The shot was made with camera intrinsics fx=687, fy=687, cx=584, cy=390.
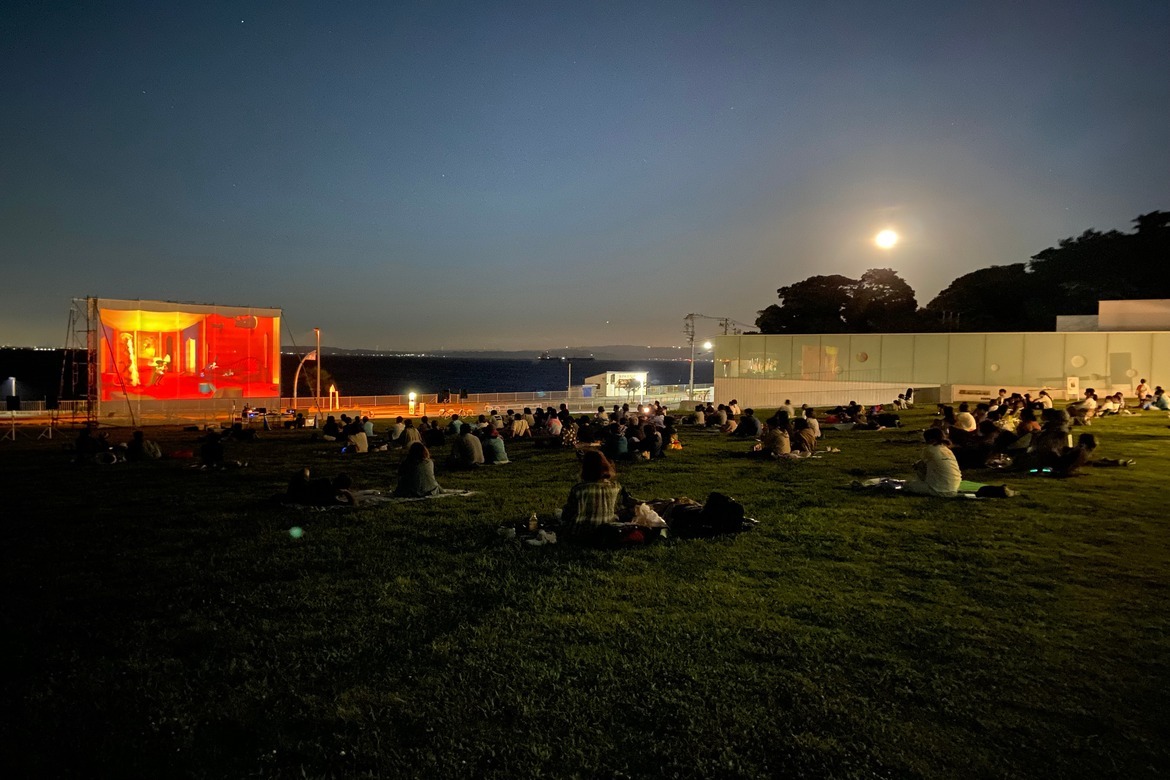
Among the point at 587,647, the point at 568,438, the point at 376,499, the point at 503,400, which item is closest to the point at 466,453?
the point at 376,499

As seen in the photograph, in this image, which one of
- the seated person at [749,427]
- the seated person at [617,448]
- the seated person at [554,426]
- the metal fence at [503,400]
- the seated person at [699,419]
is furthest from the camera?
the metal fence at [503,400]

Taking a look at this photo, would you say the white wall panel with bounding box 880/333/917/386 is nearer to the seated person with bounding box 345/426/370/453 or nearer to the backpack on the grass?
the seated person with bounding box 345/426/370/453

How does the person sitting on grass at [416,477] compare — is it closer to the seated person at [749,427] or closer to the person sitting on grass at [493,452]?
the person sitting on grass at [493,452]

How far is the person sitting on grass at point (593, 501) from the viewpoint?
325 inches

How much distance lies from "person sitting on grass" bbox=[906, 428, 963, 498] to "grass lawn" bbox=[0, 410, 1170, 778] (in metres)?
0.96

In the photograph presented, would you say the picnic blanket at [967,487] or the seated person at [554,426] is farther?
the seated person at [554,426]

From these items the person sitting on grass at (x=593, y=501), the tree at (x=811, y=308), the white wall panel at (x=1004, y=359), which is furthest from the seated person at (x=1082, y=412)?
the tree at (x=811, y=308)

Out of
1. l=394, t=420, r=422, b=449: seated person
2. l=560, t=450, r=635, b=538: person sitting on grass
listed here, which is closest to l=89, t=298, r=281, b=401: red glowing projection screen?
l=394, t=420, r=422, b=449: seated person

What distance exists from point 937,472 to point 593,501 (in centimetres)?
606

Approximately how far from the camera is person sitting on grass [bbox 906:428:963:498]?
10797 millimetres

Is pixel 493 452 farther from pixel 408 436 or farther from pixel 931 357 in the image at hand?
pixel 931 357

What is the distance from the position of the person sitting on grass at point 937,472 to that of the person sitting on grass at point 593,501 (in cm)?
557

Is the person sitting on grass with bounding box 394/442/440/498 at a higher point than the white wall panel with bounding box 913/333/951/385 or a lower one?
lower

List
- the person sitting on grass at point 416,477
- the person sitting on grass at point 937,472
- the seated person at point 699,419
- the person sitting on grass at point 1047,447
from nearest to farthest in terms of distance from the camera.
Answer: the person sitting on grass at point 937,472 < the person sitting on grass at point 416,477 < the person sitting on grass at point 1047,447 < the seated person at point 699,419
